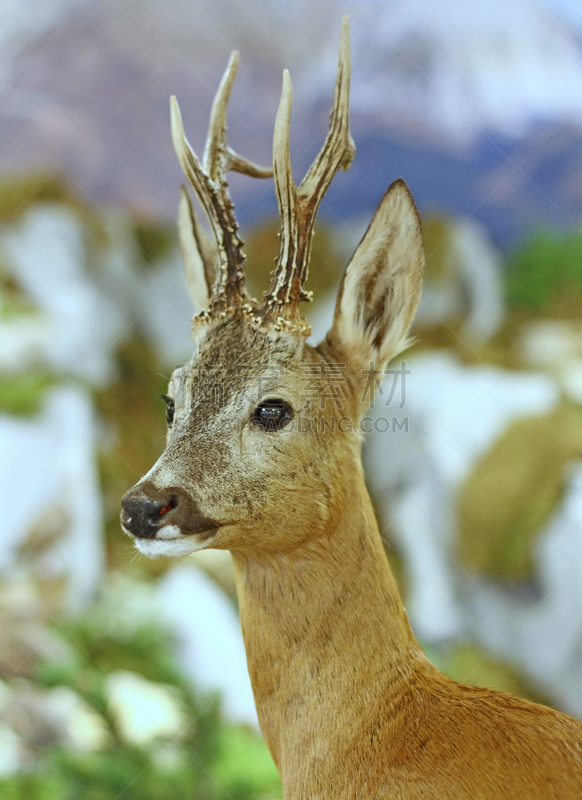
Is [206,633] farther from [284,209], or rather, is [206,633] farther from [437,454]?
[284,209]

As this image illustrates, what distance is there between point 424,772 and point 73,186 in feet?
19.7

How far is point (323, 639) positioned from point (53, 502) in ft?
13.5

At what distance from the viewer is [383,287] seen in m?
1.49

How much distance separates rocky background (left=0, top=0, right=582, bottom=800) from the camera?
15.5 feet

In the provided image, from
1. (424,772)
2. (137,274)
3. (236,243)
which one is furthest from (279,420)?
(137,274)

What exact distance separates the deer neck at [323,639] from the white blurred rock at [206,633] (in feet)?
11.7

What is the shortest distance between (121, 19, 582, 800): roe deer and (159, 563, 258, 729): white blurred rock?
3618mm

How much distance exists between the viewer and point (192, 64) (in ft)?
19.9

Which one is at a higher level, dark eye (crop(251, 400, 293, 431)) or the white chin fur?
dark eye (crop(251, 400, 293, 431))

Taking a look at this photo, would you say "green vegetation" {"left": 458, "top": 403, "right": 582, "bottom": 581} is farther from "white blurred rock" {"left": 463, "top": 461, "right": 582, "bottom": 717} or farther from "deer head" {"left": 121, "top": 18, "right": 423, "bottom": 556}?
"deer head" {"left": 121, "top": 18, "right": 423, "bottom": 556}

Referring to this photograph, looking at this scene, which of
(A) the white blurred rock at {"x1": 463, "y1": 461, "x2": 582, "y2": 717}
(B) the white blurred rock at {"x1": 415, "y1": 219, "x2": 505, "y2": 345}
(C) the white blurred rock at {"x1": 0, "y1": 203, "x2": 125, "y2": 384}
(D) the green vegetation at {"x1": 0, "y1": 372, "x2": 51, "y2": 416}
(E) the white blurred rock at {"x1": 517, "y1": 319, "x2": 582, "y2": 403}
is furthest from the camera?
(B) the white blurred rock at {"x1": 415, "y1": 219, "x2": 505, "y2": 345}

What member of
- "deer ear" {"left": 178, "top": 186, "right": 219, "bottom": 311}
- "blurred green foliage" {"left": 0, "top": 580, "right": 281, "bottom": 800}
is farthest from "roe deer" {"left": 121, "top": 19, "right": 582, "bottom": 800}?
"blurred green foliage" {"left": 0, "top": 580, "right": 281, "bottom": 800}

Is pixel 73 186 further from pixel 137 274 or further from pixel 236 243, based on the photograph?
pixel 236 243

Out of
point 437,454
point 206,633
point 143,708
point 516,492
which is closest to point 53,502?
point 206,633
